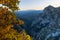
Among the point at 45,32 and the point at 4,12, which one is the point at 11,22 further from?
the point at 45,32

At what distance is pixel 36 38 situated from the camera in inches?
7515

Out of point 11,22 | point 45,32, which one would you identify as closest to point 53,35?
point 45,32

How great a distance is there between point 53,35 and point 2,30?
530 ft

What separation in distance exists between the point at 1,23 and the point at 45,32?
166 meters

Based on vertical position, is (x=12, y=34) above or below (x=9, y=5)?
below

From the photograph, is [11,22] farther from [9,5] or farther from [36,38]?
[36,38]

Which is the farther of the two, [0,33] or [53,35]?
[53,35]

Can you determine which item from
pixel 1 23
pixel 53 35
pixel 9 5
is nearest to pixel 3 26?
pixel 1 23

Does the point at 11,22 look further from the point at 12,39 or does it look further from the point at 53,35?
the point at 53,35

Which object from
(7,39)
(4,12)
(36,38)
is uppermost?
(4,12)

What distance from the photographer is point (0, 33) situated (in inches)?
874

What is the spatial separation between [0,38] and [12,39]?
108 centimetres

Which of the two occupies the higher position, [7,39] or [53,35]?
[7,39]

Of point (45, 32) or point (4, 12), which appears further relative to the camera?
point (45, 32)
